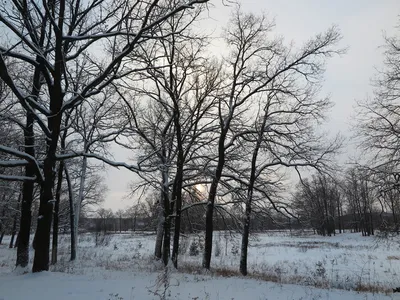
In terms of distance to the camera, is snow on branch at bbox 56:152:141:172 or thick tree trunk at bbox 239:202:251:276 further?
thick tree trunk at bbox 239:202:251:276

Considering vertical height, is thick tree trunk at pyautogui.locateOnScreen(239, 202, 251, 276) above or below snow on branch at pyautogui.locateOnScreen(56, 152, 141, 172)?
below

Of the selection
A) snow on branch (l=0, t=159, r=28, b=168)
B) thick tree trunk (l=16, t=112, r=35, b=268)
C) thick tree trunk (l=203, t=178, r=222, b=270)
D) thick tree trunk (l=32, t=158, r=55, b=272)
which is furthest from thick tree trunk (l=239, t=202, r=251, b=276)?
snow on branch (l=0, t=159, r=28, b=168)

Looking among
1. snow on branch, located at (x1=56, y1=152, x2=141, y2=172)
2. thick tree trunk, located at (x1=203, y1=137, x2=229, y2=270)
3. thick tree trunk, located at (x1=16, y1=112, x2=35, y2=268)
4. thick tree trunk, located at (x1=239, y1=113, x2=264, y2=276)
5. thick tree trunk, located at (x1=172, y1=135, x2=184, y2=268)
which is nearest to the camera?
snow on branch, located at (x1=56, y1=152, x2=141, y2=172)

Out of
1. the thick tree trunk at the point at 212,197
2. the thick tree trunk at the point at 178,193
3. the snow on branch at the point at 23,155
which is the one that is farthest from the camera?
the thick tree trunk at the point at 212,197

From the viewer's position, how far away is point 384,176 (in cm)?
1184

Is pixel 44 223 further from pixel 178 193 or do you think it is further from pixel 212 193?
pixel 212 193

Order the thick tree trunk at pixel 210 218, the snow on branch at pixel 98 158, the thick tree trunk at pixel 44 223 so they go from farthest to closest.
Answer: the thick tree trunk at pixel 210 218 → the snow on branch at pixel 98 158 → the thick tree trunk at pixel 44 223

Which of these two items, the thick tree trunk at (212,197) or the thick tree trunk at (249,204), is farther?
the thick tree trunk at (212,197)

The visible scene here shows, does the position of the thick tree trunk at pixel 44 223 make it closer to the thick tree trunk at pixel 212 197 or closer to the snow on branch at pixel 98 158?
Result: the snow on branch at pixel 98 158

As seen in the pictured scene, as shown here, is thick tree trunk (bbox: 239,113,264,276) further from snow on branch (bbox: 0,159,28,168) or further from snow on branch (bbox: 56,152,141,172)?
snow on branch (bbox: 0,159,28,168)

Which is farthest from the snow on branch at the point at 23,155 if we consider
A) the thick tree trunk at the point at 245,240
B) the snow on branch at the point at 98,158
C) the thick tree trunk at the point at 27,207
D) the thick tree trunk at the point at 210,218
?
the thick tree trunk at the point at 245,240

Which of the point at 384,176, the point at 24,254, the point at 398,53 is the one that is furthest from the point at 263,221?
the point at 24,254

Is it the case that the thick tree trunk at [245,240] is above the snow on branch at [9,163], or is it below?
below

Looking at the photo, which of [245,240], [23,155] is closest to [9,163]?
[23,155]
